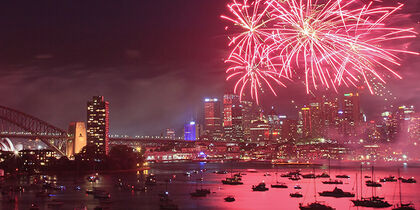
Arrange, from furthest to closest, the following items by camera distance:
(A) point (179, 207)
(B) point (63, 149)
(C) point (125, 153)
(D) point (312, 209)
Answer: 1. (B) point (63, 149)
2. (C) point (125, 153)
3. (A) point (179, 207)
4. (D) point (312, 209)

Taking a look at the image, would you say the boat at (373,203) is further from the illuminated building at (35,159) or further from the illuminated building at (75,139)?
the illuminated building at (75,139)

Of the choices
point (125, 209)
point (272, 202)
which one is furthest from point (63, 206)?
point (272, 202)

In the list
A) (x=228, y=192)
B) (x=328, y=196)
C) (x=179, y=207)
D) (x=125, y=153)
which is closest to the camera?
(x=179, y=207)

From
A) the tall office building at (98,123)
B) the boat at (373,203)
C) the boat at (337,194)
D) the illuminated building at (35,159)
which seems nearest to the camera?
the boat at (373,203)

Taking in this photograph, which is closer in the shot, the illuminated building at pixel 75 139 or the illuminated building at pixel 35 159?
the illuminated building at pixel 35 159

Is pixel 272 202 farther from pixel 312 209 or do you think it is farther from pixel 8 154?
pixel 8 154

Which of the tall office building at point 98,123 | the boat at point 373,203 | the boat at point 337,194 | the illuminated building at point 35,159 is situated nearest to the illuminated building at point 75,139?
the tall office building at point 98,123

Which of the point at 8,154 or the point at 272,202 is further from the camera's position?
the point at 8,154
